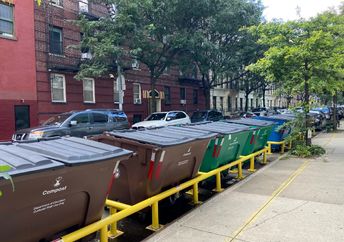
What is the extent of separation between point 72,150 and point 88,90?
18.0 metres

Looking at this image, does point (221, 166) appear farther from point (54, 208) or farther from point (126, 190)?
point (54, 208)

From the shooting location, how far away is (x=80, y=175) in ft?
10.9

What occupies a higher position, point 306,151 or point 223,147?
point 223,147

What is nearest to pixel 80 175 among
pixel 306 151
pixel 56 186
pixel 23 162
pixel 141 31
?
pixel 56 186

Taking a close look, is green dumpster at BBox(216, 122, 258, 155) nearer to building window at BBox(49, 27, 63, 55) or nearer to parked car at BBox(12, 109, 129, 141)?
parked car at BBox(12, 109, 129, 141)

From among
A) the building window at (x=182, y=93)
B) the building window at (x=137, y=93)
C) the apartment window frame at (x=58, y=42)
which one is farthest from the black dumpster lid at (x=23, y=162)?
the building window at (x=182, y=93)

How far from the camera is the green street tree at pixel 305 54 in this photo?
10.4 meters

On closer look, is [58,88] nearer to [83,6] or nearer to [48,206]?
[83,6]

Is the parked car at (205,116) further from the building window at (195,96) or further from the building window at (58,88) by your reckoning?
the building window at (195,96)

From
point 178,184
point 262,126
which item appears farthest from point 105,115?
point 178,184

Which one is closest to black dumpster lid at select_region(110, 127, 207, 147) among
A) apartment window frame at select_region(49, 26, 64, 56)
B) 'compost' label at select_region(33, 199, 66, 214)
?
'compost' label at select_region(33, 199, 66, 214)

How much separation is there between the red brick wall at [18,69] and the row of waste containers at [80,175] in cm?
1308

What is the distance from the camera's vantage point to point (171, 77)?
29.9m

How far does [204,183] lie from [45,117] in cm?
1299
